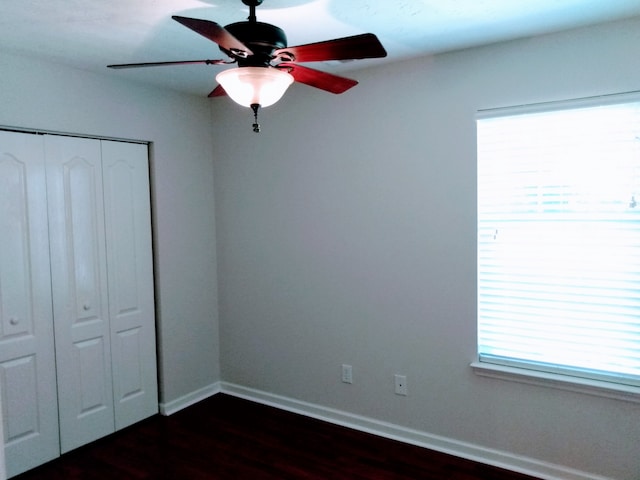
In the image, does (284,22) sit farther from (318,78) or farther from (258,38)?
(258,38)

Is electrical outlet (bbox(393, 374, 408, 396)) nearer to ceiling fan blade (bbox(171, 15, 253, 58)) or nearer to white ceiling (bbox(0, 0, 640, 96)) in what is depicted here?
white ceiling (bbox(0, 0, 640, 96))

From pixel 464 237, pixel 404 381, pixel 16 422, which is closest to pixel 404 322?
pixel 404 381

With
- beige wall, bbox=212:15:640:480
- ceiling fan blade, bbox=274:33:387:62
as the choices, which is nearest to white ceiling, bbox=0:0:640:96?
beige wall, bbox=212:15:640:480

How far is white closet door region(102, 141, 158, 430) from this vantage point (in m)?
3.29

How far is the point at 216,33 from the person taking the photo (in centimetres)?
143

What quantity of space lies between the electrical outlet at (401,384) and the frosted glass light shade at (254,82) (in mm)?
2145

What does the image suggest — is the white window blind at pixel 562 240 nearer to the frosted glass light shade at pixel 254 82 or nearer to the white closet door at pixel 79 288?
the frosted glass light shade at pixel 254 82

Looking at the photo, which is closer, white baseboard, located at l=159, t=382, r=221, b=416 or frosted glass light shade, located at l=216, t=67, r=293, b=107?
frosted glass light shade, located at l=216, t=67, r=293, b=107

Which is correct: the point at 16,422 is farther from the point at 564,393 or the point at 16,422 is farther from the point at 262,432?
the point at 564,393

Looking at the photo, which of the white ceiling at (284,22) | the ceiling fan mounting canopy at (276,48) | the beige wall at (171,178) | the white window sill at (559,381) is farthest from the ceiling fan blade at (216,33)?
the white window sill at (559,381)

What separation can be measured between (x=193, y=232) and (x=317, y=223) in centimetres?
110

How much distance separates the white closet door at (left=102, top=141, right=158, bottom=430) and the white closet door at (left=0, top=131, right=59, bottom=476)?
0.44m

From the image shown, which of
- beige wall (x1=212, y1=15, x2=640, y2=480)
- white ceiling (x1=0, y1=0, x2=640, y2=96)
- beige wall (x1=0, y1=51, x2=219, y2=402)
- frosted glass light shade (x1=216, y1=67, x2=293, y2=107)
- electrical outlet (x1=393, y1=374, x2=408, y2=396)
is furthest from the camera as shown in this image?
electrical outlet (x1=393, y1=374, x2=408, y2=396)

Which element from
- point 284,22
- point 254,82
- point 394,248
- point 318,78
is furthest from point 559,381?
point 284,22
